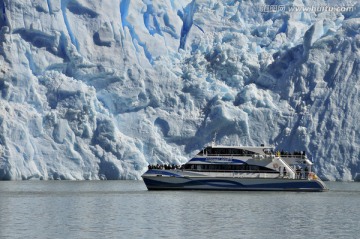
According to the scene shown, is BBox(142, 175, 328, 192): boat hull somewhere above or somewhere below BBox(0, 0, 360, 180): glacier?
below

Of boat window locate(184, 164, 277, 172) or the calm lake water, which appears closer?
the calm lake water

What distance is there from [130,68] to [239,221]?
127 ft

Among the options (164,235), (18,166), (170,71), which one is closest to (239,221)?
(164,235)

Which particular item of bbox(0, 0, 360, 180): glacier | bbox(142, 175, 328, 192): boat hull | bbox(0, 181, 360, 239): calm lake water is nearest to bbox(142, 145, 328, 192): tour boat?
bbox(142, 175, 328, 192): boat hull

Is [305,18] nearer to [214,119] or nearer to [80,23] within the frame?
[214,119]

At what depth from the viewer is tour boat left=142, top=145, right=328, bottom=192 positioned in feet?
177

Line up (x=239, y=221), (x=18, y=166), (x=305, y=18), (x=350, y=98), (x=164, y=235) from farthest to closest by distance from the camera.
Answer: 1. (x=305, y=18)
2. (x=350, y=98)
3. (x=18, y=166)
4. (x=239, y=221)
5. (x=164, y=235)

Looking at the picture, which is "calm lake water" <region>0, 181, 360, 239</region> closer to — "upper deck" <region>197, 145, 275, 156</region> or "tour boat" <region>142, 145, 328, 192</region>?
"tour boat" <region>142, 145, 328, 192</region>

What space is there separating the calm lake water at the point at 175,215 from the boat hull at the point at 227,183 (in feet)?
6.12

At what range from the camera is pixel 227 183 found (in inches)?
2149

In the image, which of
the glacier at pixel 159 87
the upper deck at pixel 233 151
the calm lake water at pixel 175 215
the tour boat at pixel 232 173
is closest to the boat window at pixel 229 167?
the tour boat at pixel 232 173

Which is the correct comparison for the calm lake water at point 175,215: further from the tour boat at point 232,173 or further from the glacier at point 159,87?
the glacier at point 159,87

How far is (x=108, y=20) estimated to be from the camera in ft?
237

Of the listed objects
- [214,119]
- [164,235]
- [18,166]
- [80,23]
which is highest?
[80,23]
